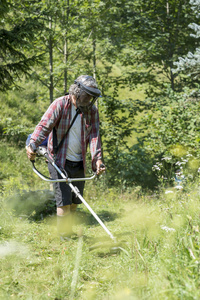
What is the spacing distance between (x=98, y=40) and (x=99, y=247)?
6.75 m

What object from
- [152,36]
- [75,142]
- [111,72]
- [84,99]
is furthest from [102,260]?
[152,36]

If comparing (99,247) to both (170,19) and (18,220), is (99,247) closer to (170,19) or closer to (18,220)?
(18,220)

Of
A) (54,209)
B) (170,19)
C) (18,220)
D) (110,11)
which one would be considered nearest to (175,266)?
(18,220)

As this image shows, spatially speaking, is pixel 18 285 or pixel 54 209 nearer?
pixel 18 285

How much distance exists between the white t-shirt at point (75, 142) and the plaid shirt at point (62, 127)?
1.7 inches

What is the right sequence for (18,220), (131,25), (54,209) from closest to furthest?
(18,220)
(54,209)
(131,25)

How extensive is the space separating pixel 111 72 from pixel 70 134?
19.9 feet

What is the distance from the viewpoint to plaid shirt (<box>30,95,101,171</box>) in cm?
331

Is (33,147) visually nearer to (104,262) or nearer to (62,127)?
(62,127)

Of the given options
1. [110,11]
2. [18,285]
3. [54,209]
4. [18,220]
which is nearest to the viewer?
[18,285]

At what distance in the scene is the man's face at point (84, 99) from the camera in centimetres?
324

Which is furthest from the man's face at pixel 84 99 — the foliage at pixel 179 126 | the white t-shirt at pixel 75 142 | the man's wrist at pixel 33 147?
the foliage at pixel 179 126

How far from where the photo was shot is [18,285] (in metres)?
2.50

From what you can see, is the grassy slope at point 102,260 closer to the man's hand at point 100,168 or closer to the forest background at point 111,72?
the forest background at point 111,72
